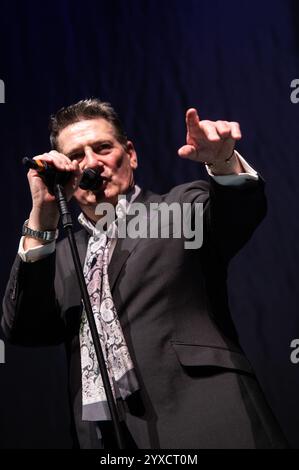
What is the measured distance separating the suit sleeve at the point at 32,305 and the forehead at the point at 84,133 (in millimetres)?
288

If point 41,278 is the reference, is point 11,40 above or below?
Answer: above

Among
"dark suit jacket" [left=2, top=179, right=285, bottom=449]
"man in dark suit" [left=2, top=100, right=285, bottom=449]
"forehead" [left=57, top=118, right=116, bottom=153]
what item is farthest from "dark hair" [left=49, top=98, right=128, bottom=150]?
"dark suit jacket" [left=2, top=179, right=285, bottom=449]

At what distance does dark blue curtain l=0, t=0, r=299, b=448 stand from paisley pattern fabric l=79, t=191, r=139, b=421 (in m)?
0.70

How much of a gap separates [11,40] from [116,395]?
1.34 m

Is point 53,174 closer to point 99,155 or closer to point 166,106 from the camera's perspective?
point 99,155

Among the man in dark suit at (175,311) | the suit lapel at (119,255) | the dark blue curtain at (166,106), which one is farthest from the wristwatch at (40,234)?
the dark blue curtain at (166,106)

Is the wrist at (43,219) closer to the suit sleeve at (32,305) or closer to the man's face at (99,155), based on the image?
the suit sleeve at (32,305)

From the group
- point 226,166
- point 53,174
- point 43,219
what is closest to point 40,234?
point 43,219

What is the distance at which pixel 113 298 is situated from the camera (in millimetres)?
1137

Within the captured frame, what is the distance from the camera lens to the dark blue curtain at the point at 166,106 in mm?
1746

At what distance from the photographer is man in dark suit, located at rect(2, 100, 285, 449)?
39.8 inches

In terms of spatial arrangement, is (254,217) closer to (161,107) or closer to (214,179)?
(214,179)

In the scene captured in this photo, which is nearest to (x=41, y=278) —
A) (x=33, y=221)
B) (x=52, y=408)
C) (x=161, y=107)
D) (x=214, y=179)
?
(x=33, y=221)

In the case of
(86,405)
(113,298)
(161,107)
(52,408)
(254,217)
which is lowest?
(52,408)
